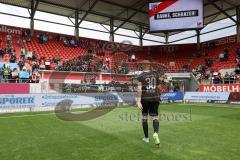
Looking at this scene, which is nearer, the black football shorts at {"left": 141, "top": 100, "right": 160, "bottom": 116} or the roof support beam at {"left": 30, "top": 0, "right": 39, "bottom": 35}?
the black football shorts at {"left": 141, "top": 100, "right": 160, "bottom": 116}

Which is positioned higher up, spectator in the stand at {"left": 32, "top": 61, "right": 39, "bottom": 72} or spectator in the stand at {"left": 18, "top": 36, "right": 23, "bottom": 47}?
spectator in the stand at {"left": 18, "top": 36, "right": 23, "bottom": 47}

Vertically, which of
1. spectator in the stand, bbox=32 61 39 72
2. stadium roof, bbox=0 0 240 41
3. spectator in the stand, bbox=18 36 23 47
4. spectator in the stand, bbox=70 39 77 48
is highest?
stadium roof, bbox=0 0 240 41

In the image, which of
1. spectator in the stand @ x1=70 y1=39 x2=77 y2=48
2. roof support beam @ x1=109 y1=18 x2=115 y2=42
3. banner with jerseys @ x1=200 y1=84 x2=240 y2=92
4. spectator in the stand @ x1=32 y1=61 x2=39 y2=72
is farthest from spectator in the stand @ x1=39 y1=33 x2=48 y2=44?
banner with jerseys @ x1=200 y1=84 x2=240 y2=92

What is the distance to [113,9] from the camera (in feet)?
104

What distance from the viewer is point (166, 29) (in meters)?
26.9

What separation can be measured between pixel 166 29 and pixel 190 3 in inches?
136

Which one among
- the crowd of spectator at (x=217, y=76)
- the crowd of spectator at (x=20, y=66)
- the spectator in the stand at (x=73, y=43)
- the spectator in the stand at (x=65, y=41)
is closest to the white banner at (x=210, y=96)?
the crowd of spectator at (x=217, y=76)

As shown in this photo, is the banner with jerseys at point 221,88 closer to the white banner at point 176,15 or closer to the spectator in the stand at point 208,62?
the white banner at point 176,15

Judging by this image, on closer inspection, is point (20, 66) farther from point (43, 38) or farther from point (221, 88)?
point (221, 88)

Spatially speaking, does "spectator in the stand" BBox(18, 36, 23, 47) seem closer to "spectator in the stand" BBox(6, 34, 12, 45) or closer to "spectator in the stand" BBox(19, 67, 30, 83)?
"spectator in the stand" BBox(6, 34, 12, 45)

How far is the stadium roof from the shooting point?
28.3 m

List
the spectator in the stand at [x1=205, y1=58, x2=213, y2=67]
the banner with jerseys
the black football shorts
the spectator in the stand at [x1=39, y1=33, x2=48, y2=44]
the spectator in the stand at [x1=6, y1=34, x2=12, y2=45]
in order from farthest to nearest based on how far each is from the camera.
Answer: the spectator in the stand at [x1=205, y1=58, x2=213, y2=67] → the spectator in the stand at [x1=39, y1=33, x2=48, y2=44] → the spectator in the stand at [x1=6, y1=34, x2=12, y2=45] → the banner with jerseys → the black football shorts

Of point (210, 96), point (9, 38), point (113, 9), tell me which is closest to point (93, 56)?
point (113, 9)

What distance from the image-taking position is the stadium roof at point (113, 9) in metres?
28.3
